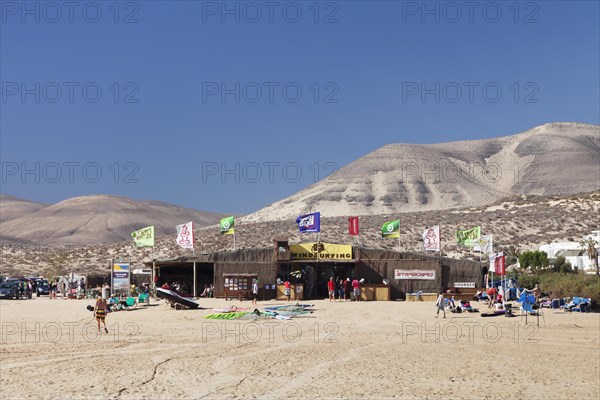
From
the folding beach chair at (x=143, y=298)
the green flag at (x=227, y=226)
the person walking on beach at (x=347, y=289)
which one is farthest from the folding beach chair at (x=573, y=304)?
the folding beach chair at (x=143, y=298)

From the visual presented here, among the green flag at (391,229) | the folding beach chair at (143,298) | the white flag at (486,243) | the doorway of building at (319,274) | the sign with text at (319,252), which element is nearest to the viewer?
the folding beach chair at (143,298)

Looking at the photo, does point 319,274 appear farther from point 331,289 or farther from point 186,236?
point 186,236

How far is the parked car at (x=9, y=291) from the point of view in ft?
135

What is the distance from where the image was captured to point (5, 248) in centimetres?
9831

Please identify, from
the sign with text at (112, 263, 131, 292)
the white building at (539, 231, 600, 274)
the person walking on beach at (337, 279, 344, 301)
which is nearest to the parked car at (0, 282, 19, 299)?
the sign with text at (112, 263, 131, 292)

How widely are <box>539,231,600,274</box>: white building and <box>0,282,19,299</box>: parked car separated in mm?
35461

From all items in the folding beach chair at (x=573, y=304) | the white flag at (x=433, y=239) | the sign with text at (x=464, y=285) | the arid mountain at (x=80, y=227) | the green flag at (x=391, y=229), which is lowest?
the folding beach chair at (x=573, y=304)

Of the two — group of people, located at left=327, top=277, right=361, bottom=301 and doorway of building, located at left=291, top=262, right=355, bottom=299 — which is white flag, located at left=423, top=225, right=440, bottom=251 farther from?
group of people, located at left=327, top=277, right=361, bottom=301

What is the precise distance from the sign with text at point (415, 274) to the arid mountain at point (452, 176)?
284 feet

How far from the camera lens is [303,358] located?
58.6 ft

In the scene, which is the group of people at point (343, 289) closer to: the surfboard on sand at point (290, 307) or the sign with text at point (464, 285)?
the surfboard on sand at point (290, 307)

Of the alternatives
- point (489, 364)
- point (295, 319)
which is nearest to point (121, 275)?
point (295, 319)

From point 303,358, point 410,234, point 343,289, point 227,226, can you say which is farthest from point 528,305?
point 410,234

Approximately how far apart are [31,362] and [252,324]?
9.44 metres
